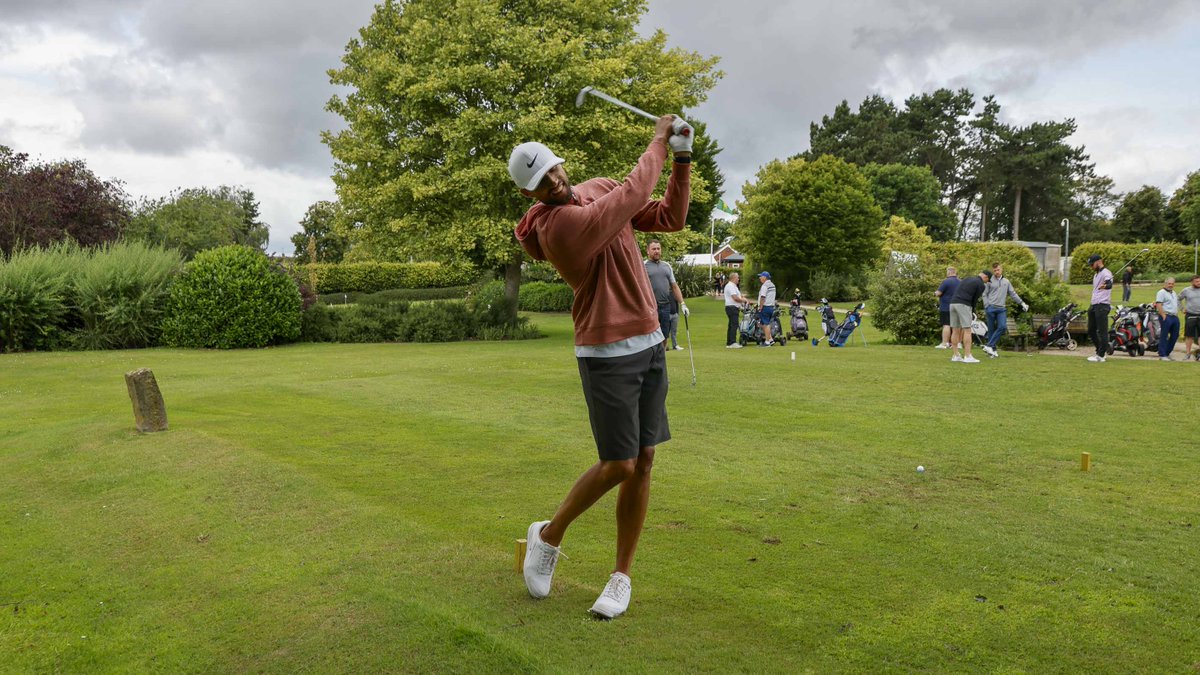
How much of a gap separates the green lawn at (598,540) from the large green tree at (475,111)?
46.2ft

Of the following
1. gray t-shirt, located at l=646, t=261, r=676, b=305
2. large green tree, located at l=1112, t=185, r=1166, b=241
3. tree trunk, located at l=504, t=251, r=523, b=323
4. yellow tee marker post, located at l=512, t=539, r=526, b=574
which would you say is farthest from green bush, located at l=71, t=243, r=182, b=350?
large green tree, located at l=1112, t=185, r=1166, b=241

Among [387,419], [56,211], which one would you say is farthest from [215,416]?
[56,211]

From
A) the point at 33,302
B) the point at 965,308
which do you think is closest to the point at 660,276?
the point at 965,308

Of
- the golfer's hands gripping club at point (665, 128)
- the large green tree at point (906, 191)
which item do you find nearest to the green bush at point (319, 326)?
the golfer's hands gripping club at point (665, 128)

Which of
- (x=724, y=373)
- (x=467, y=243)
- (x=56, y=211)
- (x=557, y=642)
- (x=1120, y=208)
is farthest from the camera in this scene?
(x=1120, y=208)

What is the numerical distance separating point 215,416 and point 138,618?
21.3 feet

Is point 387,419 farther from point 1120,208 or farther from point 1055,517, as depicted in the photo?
point 1120,208

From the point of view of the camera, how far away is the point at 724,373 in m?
14.9

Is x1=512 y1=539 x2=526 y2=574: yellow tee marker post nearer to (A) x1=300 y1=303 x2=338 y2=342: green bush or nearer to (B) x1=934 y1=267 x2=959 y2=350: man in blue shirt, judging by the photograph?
(B) x1=934 y1=267 x2=959 y2=350: man in blue shirt

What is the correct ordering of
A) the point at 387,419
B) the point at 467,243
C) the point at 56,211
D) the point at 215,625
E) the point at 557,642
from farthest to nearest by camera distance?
1. the point at 56,211
2. the point at 467,243
3. the point at 387,419
4. the point at 215,625
5. the point at 557,642

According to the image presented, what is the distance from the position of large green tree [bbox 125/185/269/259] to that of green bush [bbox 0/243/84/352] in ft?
89.5

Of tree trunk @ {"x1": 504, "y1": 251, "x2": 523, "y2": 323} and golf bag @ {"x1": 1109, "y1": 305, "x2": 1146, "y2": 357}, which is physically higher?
tree trunk @ {"x1": 504, "y1": 251, "x2": 523, "y2": 323}

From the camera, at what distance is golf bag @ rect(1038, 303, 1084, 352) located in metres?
20.2

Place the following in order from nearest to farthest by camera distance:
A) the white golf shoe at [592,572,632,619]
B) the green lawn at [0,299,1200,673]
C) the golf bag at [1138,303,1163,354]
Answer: the green lawn at [0,299,1200,673] → the white golf shoe at [592,572,632,619] → the golf bag at [1138,303,1163,354]
